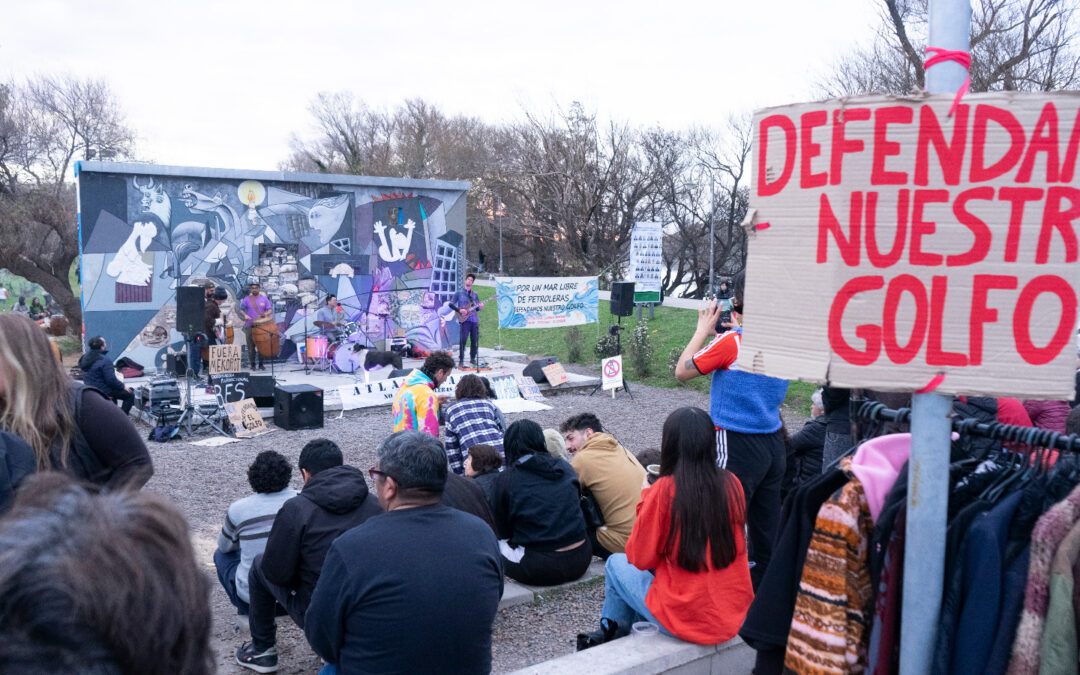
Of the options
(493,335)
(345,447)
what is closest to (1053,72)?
(493,335)

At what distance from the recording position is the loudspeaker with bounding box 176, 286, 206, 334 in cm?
1116

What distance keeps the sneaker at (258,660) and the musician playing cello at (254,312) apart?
1126 cm

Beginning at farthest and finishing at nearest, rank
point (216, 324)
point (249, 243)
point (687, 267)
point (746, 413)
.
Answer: point (687, 267) → point (249, 243) → point (216, 324) → point (746, 413)

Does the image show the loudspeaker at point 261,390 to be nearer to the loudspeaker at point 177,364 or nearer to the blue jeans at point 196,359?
the blue jeans at point 196,359

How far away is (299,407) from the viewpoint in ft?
35.3

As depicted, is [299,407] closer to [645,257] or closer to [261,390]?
[261,390]

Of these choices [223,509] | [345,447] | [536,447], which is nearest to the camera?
[536,447]

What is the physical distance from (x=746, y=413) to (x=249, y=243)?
42.6 ft

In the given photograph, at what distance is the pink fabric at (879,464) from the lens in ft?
6.56

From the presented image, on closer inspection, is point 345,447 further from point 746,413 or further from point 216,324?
point 746,413

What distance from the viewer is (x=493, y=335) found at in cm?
2173

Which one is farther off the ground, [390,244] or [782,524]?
[390,244]

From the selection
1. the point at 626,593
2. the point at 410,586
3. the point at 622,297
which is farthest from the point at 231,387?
the point at 410,586

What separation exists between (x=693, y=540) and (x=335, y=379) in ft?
38.1
